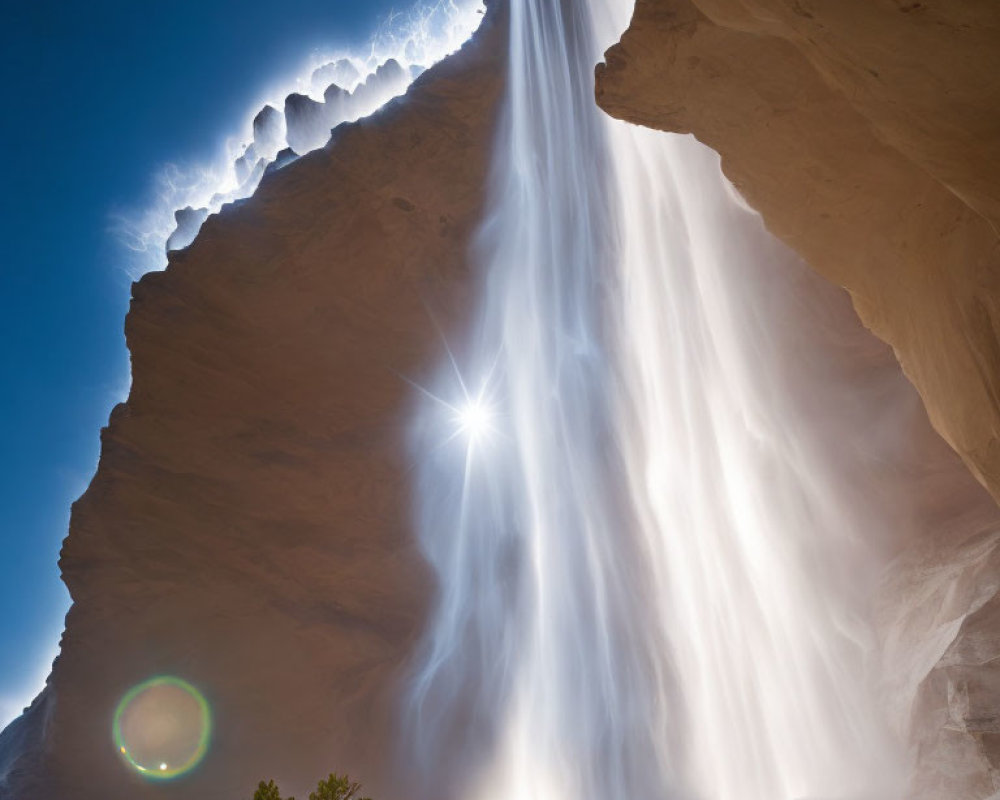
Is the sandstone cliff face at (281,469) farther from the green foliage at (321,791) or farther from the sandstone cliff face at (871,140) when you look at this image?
the green foliage at (321,791)

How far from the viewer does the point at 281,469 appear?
1495 cm

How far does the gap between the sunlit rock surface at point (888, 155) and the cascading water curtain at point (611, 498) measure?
18.6 feet

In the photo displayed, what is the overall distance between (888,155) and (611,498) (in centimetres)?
1253

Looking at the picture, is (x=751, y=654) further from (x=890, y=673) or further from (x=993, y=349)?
(x=993, y=349)

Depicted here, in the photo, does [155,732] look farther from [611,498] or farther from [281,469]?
[611,498]

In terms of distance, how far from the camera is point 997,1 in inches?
130

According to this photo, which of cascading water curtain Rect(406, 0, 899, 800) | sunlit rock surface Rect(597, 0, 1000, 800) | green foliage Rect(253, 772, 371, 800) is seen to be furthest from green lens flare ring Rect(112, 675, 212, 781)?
sunlit rock surface Rect(597, 0, 1000, 800)

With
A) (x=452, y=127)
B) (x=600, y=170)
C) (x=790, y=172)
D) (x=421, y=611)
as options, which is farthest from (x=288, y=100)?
(x=790, y=172)

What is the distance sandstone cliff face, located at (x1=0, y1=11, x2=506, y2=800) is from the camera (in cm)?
1315

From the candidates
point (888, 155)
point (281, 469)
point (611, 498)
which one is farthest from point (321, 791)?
point (611, 498)

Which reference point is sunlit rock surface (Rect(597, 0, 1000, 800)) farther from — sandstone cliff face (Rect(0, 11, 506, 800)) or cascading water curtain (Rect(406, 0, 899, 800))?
sandstone cliff face (Rect(0, 11, 506, 800))

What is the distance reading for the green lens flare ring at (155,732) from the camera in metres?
14.9

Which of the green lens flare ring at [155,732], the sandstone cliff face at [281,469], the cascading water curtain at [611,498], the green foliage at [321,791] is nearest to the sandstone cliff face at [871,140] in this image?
the green foliage at [321,791]

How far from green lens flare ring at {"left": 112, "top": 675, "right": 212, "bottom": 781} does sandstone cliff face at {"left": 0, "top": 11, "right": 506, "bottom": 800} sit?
0.24 m
